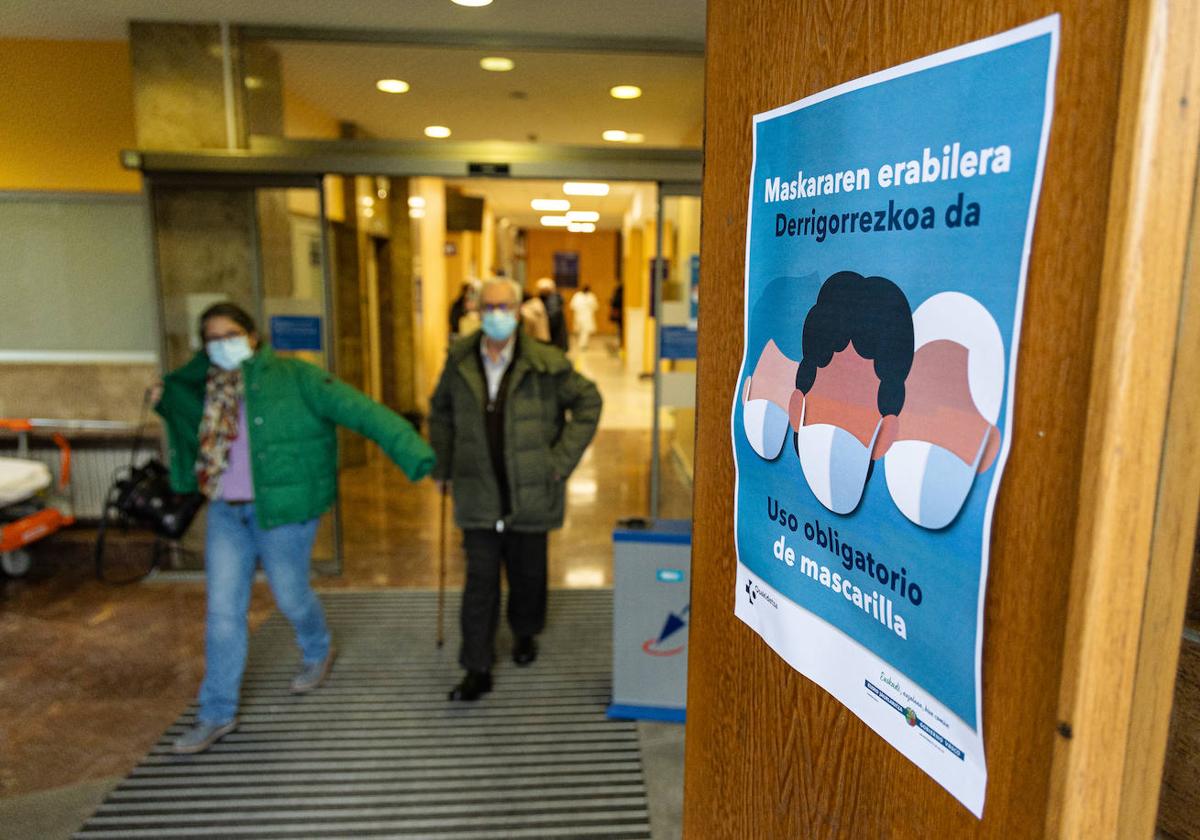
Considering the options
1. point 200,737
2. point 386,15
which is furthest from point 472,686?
point 386,15

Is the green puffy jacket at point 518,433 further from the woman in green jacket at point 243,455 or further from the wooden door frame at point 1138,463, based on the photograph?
the wooden door frame at point 1138,463

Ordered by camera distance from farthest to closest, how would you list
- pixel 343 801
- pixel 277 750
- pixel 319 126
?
pixel 319 126 → pixel 277 750 → pixel 343 801

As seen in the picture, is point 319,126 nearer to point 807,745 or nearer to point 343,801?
point 343,801

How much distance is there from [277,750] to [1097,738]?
3.32 meters

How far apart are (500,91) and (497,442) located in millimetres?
3934

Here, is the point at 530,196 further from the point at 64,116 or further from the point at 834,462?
the point at 834,462

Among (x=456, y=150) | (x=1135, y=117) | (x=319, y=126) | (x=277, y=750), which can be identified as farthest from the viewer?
(x=319, y=126)

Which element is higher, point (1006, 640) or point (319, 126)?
point (319, 126)

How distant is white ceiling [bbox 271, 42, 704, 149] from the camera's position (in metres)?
5.53

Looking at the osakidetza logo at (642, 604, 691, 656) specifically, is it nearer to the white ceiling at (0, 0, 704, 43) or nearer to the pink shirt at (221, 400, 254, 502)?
the pink shirt at (221, 400, 254, 502)

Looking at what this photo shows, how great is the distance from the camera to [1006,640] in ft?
2.34

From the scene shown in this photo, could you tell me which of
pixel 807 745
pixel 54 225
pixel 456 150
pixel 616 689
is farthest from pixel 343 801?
pixel 54 225

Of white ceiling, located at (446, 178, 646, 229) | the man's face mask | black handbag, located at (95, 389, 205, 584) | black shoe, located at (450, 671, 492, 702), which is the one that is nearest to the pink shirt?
black handbag, located at (95, 389, 205, 584)

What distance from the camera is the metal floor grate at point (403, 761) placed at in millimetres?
2832
